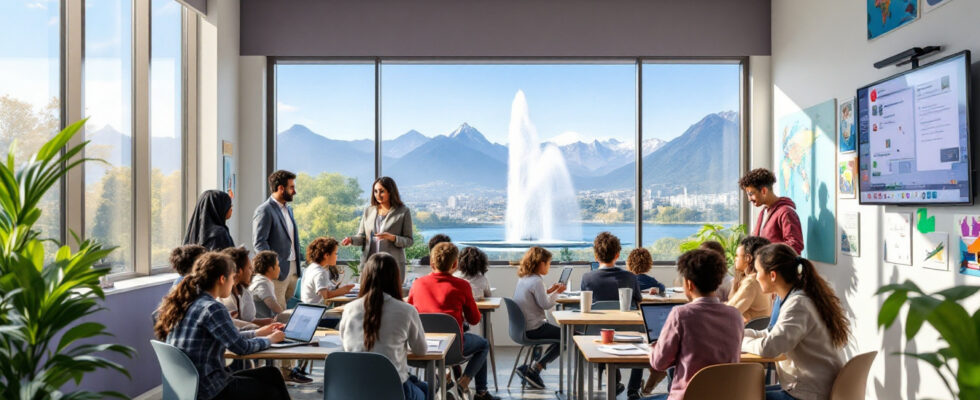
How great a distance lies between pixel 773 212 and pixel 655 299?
1200mm

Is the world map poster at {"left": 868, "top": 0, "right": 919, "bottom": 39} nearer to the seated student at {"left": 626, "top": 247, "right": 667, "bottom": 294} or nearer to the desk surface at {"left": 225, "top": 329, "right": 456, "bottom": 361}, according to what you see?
the seated student at {"left": 626, "top": 247, "right": 667, "bottom": 294}

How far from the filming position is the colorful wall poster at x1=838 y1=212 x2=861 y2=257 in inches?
218

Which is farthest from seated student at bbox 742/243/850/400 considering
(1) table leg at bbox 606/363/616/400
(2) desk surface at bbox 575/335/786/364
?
(1) table leg at bbox 606/363/616/400

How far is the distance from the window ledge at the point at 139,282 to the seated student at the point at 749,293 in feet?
12.5

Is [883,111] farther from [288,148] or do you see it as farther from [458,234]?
[288,148]

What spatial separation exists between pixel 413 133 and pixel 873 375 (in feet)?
15.5

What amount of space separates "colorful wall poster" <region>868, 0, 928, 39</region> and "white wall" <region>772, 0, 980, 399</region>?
0.15 ft

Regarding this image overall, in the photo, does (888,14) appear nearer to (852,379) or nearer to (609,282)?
(609,282)

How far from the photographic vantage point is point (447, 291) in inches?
189

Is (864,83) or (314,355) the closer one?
(314,355)

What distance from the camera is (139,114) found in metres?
5.88

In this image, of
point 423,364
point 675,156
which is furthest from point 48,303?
point 675,156

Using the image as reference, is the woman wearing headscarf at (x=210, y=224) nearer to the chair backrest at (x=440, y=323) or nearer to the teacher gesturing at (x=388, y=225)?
the teacher gesturing at (x=388, y=225)

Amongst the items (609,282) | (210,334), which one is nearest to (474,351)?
(609,282)
